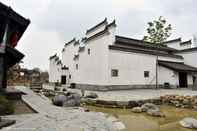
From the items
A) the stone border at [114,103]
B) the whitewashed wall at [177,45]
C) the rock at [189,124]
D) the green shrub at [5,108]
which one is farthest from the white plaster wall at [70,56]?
the rock at [189,124]

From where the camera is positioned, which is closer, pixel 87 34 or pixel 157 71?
pixel 157 71

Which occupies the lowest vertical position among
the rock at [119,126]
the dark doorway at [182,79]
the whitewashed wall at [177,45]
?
the rock at [119,126]

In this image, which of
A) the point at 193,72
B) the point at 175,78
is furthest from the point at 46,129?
the point at 193,72

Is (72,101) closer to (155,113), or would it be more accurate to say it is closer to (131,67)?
(155,113)

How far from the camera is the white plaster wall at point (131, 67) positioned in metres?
20.8

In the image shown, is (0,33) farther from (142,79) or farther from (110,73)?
(142,79)

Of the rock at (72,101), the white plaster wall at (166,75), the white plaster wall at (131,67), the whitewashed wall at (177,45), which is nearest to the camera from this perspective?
the rock at (72,101)

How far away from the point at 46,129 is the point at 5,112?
2618mm

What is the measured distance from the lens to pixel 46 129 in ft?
18.4

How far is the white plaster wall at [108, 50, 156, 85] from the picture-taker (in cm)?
2075

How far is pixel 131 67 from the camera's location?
21938mm

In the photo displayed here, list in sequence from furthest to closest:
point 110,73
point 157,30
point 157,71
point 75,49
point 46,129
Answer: point 157,30 < point 75,49 < point 157,71 < point 110,73 < point 46,129

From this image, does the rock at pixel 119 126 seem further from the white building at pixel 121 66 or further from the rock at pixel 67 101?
the white building at pixel 121 66

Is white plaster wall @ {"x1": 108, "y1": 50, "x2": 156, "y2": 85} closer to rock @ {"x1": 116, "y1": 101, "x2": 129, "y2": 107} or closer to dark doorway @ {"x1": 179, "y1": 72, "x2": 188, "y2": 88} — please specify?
dark doorway @ {"x1": 179, "y1": 72, "x2": 188, "y2": 88}
